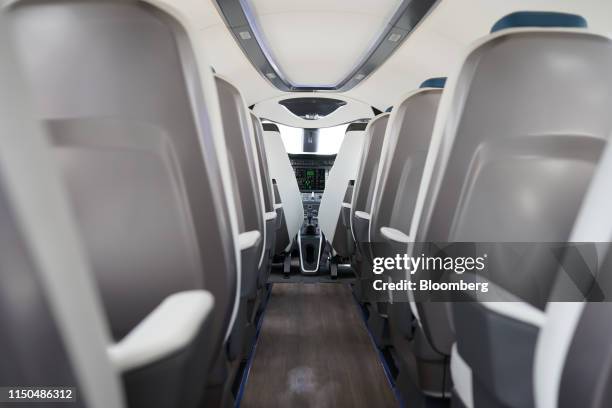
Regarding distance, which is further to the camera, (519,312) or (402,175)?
(402,175)

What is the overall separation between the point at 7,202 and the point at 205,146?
491mm

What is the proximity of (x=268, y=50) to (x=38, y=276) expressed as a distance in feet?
17.2

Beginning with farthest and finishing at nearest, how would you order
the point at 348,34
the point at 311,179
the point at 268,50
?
the point at 311,179
the point at 268,50
the point at 348,34

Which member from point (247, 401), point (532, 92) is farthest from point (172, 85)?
point (247, 401)

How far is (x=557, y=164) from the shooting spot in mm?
942

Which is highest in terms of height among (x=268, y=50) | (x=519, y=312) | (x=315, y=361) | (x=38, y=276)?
(x=268, y=50)

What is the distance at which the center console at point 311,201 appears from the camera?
175 inches

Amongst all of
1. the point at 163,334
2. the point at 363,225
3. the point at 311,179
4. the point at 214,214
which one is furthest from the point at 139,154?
the point at 311,179

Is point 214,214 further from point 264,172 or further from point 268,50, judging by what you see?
point 268,50

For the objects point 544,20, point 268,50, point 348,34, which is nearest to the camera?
point 544,20

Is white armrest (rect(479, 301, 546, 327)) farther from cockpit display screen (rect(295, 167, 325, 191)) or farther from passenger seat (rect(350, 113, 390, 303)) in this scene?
cockpit display screen (rect(295, 167, 325, 191))

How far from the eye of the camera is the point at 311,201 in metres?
5.16

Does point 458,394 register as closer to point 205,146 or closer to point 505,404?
point 505,404

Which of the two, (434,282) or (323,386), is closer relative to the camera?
(434,282)
